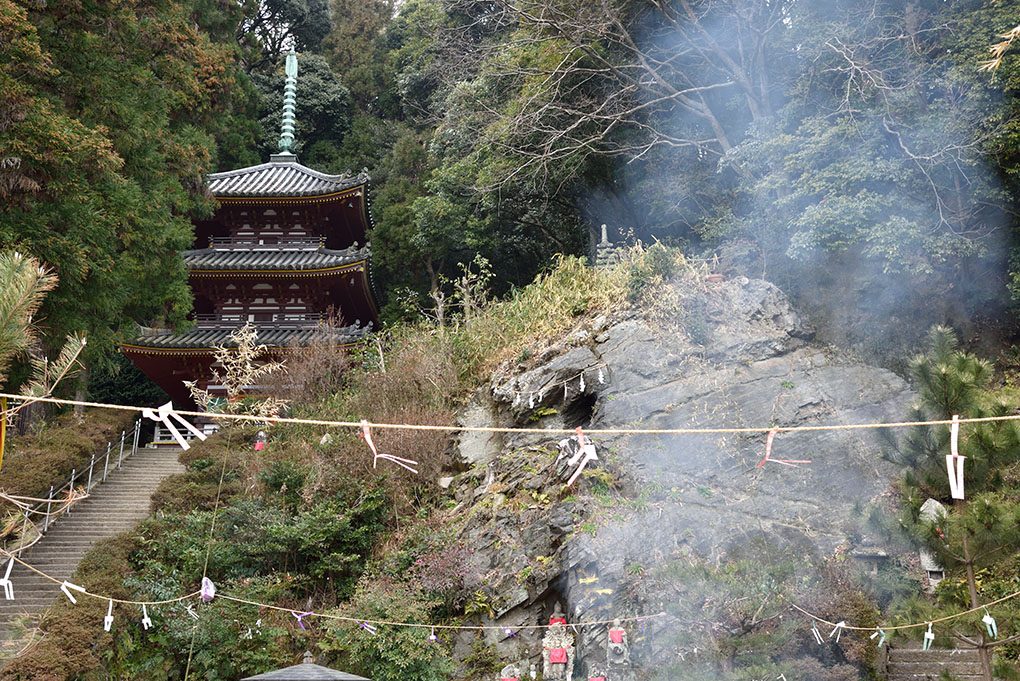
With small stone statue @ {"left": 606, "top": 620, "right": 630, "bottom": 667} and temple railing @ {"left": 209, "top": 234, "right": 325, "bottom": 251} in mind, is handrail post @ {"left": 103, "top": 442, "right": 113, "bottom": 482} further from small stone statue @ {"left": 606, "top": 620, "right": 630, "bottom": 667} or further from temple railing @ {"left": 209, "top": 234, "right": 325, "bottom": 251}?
small stone statue @ {"left": 606, "top": 620, "right": 630, "bottom": 667}

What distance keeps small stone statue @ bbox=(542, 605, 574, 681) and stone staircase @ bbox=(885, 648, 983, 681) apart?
314 cm

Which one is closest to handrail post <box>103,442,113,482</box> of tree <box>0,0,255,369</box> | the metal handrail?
the metal handrail

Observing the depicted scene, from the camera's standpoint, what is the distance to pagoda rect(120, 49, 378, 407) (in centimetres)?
1664

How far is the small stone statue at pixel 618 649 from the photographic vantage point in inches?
308

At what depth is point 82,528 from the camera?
12.2m

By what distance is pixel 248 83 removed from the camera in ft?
74.5

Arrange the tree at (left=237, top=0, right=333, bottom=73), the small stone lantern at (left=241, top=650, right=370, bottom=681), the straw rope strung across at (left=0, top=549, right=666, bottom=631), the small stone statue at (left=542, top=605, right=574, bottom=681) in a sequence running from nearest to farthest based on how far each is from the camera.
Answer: the small stone lantern at (left=241, top=650, right=370, bottom=681) < the straw rope strung across at (left=0, top=549, right=666, bottom=631) < the small stone statue at (left=542, top=605, right=574, bottom=681) < the tree at (left=237, top=0, right=333, bottom=73)

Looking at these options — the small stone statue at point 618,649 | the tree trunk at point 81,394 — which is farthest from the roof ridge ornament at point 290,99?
the small stone statue at point 618,649

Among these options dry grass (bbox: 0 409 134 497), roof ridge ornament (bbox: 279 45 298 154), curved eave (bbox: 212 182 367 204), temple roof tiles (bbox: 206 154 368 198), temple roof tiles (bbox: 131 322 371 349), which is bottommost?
dry grass (bbox: 0 409 134 497)

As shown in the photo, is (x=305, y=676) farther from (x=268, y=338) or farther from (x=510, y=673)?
(x=268, y=338)

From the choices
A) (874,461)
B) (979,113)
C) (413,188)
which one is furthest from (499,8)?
(874,461)

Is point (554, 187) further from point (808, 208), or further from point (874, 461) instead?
point (874, 461)

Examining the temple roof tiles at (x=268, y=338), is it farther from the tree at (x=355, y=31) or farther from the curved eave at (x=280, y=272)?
the tree at (x=355, y=31)

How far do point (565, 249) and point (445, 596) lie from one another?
10.4 meters
